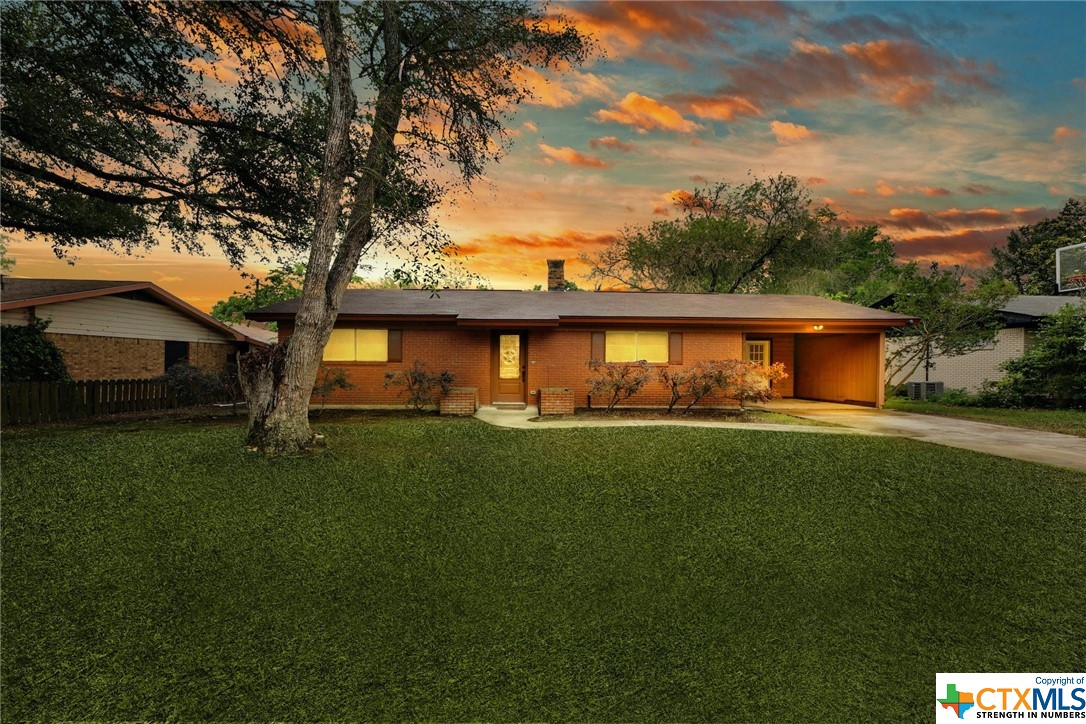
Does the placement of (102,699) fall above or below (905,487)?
below

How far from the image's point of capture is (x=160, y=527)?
4945 mm

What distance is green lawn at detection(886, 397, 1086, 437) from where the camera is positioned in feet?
37.1

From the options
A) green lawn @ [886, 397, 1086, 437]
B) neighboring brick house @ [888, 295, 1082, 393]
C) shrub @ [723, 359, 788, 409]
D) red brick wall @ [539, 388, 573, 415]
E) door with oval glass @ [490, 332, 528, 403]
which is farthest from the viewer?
neighboring brick house @ [888, 295, 1082, 393]

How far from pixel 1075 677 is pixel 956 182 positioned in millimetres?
19720

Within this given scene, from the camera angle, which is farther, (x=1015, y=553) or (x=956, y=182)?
(x=956, y=182)

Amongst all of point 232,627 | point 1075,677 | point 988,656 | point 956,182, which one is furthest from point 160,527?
point 956,182

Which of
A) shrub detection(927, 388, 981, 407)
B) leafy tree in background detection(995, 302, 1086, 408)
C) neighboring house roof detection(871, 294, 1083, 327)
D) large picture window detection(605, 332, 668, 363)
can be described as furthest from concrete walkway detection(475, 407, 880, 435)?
neighboring house roof detection(871, 294, 1083, 327)

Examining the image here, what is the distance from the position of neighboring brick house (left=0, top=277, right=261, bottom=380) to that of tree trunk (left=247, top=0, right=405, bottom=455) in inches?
348

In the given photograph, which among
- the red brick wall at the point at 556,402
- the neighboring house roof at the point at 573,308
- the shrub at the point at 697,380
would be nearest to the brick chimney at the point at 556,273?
the neighboring house roof at the point at 573,308

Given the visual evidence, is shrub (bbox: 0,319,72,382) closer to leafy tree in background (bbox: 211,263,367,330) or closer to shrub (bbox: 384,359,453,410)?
shrub (bbox: 384,359,453,410)

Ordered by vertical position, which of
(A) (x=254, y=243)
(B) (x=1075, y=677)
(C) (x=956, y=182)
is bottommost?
(B) (x=1075, y=677)

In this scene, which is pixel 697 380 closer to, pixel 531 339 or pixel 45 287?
pixel 531 339

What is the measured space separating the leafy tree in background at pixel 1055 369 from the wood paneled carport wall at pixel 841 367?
4576 mm

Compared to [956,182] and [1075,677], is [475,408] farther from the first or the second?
[956,182]
